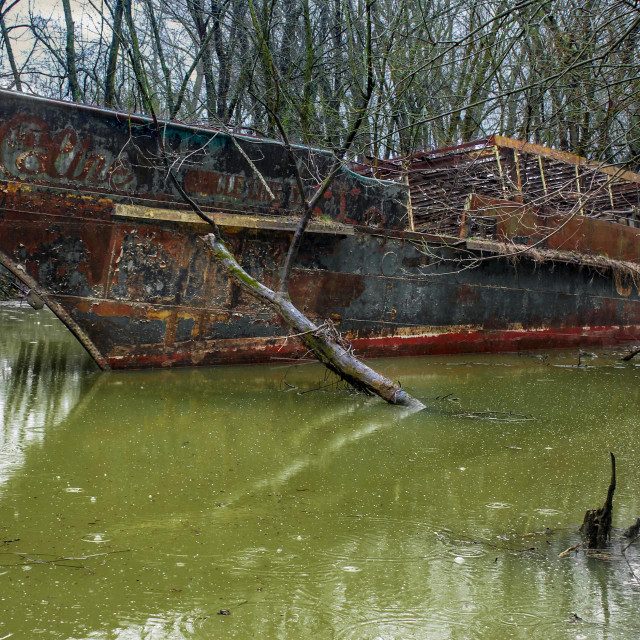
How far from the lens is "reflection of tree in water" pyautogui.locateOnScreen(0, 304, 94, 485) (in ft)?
15.1

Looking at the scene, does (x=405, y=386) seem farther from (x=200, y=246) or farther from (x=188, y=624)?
(x=188, y=624)

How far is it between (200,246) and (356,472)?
3.82m

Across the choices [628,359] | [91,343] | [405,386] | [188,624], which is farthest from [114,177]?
[628,359]

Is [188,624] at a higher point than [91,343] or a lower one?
lower

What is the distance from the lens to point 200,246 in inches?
290

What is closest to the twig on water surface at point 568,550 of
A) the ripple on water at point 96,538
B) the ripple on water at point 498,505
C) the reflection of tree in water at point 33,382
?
the ripple on water at point 498,505

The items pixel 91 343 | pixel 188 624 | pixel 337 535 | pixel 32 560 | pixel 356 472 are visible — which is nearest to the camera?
pixel 188 624

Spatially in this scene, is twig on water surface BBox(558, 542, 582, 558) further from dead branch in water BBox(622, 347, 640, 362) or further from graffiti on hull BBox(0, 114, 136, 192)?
dead branch in water BBox(622, 347, 640, 362)

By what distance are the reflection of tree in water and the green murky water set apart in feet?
0.12

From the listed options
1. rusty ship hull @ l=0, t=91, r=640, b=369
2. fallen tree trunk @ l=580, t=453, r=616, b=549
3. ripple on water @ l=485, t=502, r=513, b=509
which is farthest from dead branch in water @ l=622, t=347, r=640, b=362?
fallen tree trunk @ l=580, t=453, r=616, b=549

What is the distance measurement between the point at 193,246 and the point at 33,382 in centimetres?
200

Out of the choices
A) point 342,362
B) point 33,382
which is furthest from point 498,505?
point 33,382

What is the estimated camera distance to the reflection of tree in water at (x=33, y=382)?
4613 mm

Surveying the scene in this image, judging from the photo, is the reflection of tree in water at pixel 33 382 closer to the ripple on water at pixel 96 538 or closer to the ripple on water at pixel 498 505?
the ripple on water at pixel 96 538
